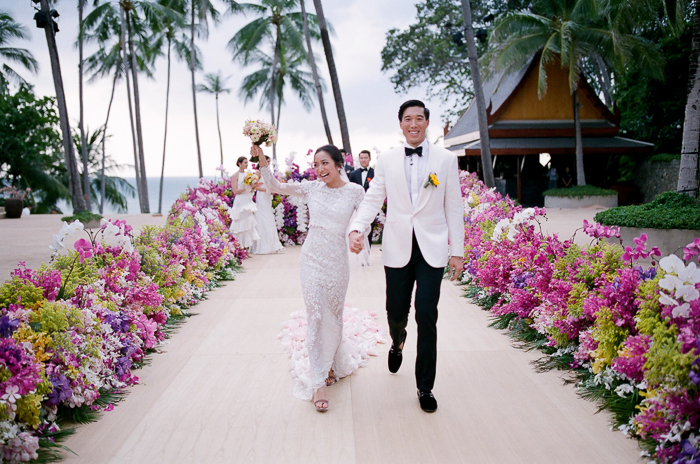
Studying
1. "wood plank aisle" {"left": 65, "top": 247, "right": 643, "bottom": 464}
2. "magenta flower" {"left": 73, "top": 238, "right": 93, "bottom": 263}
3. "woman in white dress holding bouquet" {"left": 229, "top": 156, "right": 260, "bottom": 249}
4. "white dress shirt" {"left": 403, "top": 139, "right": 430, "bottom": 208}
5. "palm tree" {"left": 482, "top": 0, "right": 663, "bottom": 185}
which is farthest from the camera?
"palm tree" {"left": 482, "top": 0, "right": 663, "bottom": 185}

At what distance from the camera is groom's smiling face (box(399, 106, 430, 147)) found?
12.4 feet

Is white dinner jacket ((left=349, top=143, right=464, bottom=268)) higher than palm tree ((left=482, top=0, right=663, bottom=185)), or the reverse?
palm tree ((left=482, top=0, right=663, bottom=185))

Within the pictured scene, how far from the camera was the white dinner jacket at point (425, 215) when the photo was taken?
376 centimetres

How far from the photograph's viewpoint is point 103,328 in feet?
13.9

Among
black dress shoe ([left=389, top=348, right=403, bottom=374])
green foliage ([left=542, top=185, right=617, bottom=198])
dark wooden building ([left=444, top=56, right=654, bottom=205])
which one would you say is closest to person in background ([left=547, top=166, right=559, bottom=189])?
dark wooden building ([left=444, top=56, right=654, bottom=205])

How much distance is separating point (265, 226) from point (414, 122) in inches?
325

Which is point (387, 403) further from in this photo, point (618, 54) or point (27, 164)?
point (27, 164)

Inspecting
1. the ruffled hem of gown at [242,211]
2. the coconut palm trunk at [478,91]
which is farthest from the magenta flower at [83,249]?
the coconut palm trunk at [478,91]

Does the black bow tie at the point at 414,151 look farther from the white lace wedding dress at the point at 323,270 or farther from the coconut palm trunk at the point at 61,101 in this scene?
the coconut palm trunk at the point at 61,101

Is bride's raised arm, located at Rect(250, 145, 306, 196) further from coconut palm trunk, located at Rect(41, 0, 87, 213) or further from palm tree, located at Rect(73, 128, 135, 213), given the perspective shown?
palm tree, located at Rect(73, 128, 135, 213)

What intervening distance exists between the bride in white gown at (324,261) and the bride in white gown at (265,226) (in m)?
7.47

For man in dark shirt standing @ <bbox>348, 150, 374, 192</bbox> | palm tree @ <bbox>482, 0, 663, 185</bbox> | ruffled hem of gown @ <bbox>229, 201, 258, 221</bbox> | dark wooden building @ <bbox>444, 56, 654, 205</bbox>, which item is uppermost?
palm tree @ <bbox>482, 0, 663, 185</bbox>

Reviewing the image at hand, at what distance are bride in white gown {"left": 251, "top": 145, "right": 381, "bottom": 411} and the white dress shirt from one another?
52 centimetres

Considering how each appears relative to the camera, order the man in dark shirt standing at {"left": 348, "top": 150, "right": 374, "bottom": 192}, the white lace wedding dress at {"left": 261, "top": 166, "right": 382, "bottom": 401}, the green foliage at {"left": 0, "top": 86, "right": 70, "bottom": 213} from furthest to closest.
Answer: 1. the green foliage at {"left": 0, "top": 86, "right": 70, "bottom": 213}
2. the man in dark shirt standing at {"left": 348, "top": 150, "right": 374, "bottom": 192}
3. the white lace wedding dress at {"left": 261, "top": 166, "right": 382, "bottom": 401}
